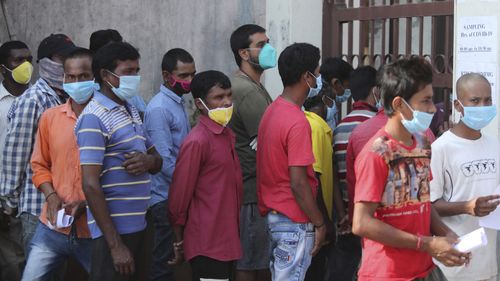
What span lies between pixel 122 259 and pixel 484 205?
1.86m

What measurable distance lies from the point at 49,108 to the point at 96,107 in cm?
92

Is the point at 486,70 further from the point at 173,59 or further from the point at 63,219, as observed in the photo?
→ the point at 63,219

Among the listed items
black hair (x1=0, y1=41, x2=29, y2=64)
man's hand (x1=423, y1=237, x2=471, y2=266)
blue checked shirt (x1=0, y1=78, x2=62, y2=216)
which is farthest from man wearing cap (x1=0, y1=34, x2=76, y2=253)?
man's hand (x1=423, y1=237, x2=471, y2=266)

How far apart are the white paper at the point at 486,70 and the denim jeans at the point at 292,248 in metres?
1.44

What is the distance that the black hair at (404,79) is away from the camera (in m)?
4.28

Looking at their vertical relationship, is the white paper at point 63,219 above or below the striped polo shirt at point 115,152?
below

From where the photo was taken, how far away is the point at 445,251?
404cm

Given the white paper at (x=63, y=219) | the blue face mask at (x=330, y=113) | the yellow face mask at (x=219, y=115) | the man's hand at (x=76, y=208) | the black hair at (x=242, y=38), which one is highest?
the black hair at (x=242, y=38)

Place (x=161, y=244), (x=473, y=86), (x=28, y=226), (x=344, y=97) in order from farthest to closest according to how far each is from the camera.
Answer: (x=344, y=97) → (x=161, y=244) → (x=28, y=226) → (x=473, y=86)

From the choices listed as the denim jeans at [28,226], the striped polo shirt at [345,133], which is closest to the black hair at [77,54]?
the denim jeans at [28,226]

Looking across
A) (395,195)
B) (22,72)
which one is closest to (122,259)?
(395,195)

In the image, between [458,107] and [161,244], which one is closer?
[458,107]

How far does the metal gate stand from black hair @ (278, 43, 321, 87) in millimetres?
1153

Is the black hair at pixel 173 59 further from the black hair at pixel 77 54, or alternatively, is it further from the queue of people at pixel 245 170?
the black hair at pixel 77 54
